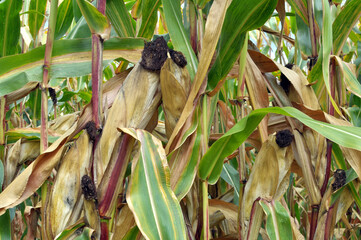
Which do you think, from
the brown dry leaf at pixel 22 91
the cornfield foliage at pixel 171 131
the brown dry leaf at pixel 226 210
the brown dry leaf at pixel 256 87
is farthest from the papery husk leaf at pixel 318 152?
the brown dry leaf at pixel 22 91

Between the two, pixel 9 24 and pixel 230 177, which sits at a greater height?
pixel 9 24

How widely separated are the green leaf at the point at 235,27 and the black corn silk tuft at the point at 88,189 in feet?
1.05

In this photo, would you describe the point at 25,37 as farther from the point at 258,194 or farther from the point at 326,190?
the point at 326,190

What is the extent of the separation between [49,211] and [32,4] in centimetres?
69

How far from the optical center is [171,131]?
31.7 inches

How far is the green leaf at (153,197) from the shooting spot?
0.59 metres

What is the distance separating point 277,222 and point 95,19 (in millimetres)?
555

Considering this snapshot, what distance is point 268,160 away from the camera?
2.71 feet

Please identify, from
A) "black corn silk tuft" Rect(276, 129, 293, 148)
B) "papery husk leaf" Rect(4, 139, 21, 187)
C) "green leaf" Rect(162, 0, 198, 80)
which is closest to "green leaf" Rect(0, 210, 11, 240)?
"papery husk leaf" Rect(4, 139, 21, 187)

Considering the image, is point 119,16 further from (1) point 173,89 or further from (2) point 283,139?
(2) point 283,139

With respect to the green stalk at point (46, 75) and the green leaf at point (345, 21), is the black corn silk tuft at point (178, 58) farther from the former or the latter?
the green leaf at point (345, 21)

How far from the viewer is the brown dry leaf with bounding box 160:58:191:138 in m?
0.73

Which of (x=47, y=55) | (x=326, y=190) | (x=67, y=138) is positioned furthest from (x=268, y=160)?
(x=47, y=55)

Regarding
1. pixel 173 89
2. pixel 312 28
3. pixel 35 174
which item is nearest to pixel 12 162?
pixel 35 174
